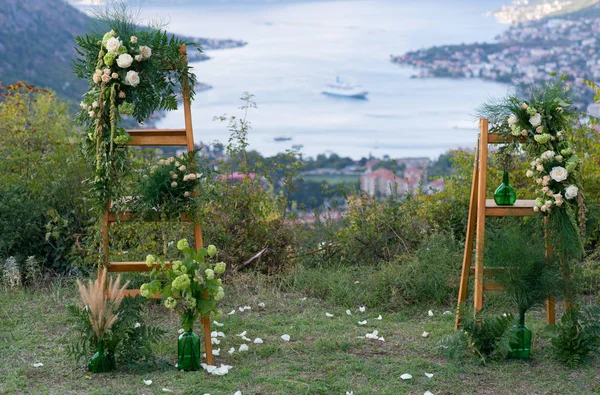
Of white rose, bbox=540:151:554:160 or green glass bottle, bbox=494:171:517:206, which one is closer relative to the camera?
white rose, bbox=540:151:554:160

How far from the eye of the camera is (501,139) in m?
4.48

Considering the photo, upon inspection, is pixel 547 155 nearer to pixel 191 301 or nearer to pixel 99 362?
pixel 191 301

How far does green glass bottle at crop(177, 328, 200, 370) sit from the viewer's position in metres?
4.18

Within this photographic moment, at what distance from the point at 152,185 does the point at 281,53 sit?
11.3 m

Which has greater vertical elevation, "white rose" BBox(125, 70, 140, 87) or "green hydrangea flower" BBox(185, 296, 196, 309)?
"white rose" BBox(125, 70, 140, 87)

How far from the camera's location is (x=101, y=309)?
404 cm

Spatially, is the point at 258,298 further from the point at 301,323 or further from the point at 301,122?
the point at 301,122

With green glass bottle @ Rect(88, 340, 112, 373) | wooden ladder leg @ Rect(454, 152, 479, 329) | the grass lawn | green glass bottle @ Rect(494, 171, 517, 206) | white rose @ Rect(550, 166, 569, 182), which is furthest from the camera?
wooden ladder leg @ Rect(454, 152, 479, 329)

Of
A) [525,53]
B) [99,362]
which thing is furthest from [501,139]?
[525,53]

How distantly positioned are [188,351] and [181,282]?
47 centimetres

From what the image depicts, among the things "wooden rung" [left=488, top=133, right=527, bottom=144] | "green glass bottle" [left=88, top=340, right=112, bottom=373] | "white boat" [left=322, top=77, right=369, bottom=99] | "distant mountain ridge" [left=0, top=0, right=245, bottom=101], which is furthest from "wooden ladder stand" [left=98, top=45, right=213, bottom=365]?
"white boat" [left=322, top=77, right=369, bottom=99]

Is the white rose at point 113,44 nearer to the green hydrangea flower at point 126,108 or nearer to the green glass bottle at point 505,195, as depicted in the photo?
the green hydrangea flower at point 126,108

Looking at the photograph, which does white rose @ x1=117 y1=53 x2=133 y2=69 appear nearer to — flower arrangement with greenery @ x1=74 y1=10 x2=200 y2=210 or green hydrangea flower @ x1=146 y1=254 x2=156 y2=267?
flower arrangement with greenery @ x1=74 y1=10 x2=200 y2=210

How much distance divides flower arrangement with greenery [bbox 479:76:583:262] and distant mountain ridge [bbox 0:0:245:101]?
8095mm
